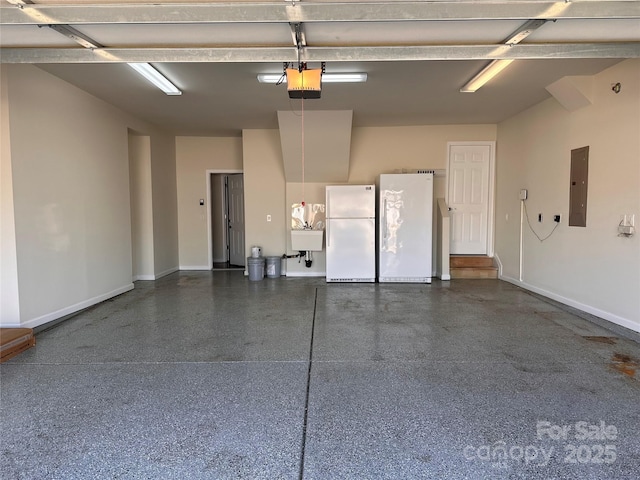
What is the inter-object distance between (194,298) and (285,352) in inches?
99.2

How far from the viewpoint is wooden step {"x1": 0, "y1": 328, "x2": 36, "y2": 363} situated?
2.93 meters

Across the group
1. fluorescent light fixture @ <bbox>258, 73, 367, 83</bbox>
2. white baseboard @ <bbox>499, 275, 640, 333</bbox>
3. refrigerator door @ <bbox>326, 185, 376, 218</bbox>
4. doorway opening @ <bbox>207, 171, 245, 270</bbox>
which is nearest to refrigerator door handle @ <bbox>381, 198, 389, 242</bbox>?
refrigerator door @ <bbox>326, 185, 376, 218</bbox>

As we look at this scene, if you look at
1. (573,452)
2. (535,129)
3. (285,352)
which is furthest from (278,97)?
(573,452)

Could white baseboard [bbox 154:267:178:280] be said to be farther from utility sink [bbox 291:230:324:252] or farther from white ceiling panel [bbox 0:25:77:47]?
white ceiling panel [bbox 0:25:77:47]

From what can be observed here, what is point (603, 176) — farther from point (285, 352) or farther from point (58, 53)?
point (58, 53)

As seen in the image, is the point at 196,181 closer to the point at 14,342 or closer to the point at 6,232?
the point at 6,232

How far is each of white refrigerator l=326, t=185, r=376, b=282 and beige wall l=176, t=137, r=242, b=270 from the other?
2603 millimetres

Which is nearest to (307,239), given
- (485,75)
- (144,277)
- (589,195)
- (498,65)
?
(144,277)

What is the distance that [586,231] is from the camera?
13.8 ft

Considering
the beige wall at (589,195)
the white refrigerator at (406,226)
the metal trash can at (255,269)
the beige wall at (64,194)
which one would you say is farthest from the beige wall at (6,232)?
the beige wall at (589,195)

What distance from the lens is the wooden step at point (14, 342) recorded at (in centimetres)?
293

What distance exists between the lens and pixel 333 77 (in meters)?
3.94

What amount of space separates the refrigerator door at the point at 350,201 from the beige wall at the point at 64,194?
3240 millimetres

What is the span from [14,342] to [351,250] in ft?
14.5
